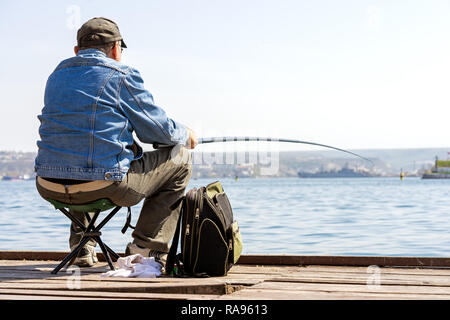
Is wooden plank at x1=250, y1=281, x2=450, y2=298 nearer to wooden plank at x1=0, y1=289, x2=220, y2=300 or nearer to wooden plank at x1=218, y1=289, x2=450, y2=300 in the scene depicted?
wooden plank at x1=218, y1=289, x2=450, y2=300

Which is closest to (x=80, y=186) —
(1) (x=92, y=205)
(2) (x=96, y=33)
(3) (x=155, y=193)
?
(1) (x=92, y=205)

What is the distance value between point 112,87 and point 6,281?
0.98m

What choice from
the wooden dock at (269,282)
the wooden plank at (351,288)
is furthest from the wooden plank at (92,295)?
the wooden plank at (351,288)

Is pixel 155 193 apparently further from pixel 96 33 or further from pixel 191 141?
pixel 96 33

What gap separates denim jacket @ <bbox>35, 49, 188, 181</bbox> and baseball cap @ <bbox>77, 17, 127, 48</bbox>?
0.08m

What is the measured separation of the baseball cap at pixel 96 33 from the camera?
3238 millimetres

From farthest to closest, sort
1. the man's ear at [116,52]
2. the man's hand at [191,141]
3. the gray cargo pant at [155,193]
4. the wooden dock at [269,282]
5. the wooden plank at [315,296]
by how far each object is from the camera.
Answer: the man's hand at [191,141], the man's ear at [116,52], the gray cargo pant at [155,193], the wooden dock at [269,282], the wooden plank at [315,296]

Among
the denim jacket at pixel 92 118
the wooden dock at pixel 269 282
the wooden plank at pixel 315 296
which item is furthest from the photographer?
the denim jacket at pixel 92 118

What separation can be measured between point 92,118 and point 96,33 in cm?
45

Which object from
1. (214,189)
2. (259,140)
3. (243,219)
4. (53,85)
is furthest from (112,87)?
(243,219)

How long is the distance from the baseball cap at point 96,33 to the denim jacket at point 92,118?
0.25 feet

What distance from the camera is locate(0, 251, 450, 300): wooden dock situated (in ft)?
8.45

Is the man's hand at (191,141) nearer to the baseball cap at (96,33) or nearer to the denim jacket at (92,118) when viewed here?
the denim jacket at (92,118)
